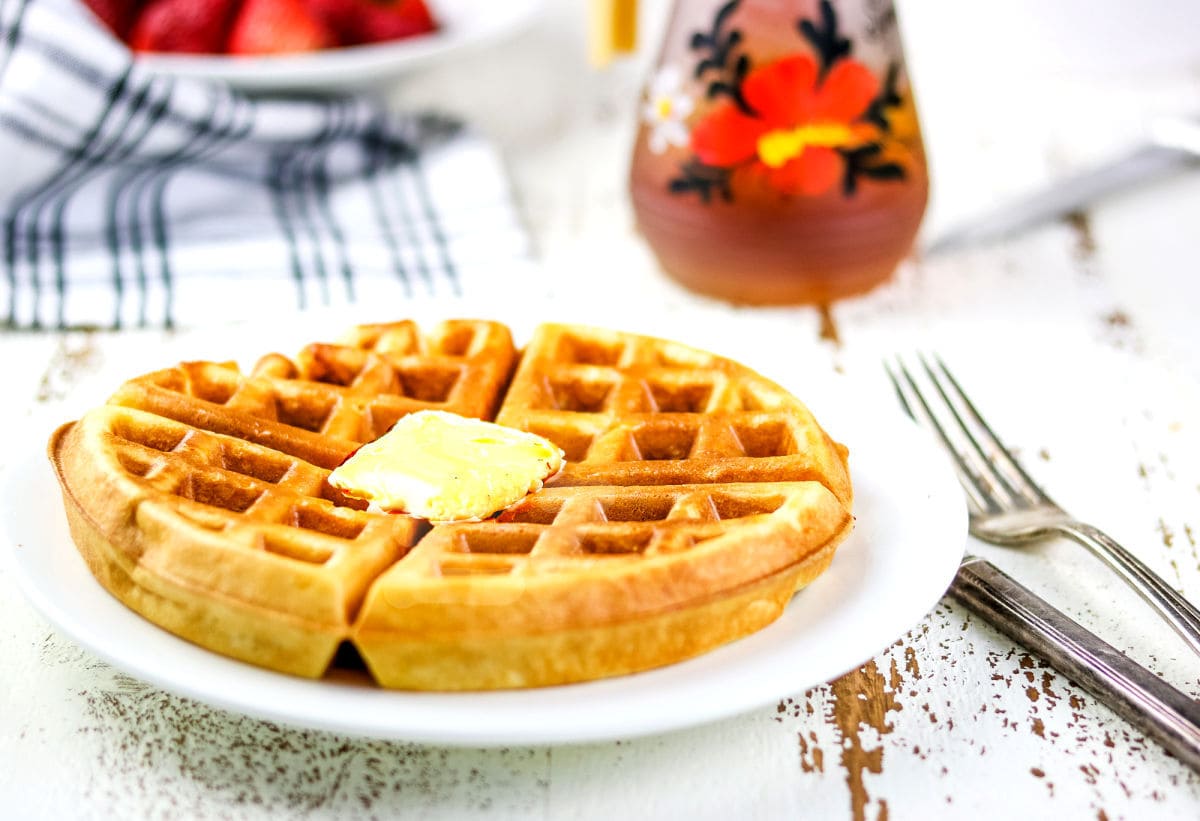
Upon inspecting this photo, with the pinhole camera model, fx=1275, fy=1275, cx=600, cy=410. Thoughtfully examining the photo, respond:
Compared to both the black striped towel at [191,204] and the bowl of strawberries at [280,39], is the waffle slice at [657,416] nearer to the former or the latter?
the black striped towel at [191,204]

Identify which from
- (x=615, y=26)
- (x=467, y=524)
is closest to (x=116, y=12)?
(x=615, y=26)

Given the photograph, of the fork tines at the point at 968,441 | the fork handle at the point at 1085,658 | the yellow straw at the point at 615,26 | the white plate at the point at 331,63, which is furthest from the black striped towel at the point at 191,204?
the fork handle at the point at 1085,658

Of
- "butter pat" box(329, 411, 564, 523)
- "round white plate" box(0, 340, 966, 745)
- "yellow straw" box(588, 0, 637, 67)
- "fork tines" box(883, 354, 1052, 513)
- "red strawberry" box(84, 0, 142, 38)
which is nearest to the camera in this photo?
"round white plate" box(0, 340, 966, 745)

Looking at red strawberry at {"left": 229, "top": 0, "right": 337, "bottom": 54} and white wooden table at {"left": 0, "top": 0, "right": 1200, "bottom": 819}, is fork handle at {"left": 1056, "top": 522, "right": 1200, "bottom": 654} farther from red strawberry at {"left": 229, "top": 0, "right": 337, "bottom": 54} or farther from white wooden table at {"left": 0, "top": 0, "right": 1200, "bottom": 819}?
red strawberry at {"left": 229, "top": 0, "right": 337, "bottom": 54}

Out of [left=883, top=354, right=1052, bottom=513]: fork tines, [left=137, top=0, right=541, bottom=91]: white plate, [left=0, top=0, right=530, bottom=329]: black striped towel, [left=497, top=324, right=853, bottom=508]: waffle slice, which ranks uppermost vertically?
[left=497, top=324, right=853, bottom=508]: waffle slice

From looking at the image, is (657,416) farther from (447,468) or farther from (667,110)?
(667,110)

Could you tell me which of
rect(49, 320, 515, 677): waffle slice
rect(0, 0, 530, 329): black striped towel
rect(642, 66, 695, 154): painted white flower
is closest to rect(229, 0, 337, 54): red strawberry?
rect(0, 0, 530, 329): black striped towel
